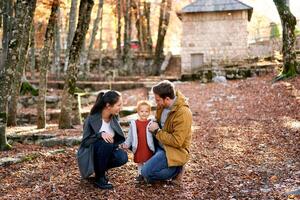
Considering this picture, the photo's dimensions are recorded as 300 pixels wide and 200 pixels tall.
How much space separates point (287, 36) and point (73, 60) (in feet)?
32.5

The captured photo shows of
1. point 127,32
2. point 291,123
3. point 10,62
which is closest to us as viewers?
point 10,62

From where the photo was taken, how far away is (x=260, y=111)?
1248 centimetres

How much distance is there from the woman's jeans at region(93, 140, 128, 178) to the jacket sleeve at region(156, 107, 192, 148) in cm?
59

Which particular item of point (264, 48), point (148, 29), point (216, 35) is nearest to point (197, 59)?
point (216, 35)

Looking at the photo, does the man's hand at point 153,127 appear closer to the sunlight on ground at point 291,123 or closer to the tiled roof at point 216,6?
the sunlight on ground at point 291,123

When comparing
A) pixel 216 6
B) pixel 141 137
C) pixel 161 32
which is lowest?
pixel 141 137

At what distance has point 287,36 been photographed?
16812mm

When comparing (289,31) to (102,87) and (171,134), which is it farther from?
(171,134)

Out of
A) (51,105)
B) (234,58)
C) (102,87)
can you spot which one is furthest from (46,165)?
(234,58)

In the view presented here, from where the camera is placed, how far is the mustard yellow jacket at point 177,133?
5316mm

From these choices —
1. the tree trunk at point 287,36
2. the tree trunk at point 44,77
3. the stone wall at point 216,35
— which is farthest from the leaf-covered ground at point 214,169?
the stone wall at point 216,35

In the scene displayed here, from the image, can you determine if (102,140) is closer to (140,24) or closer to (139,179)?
(139,179)

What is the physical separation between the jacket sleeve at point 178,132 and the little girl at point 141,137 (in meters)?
0.26

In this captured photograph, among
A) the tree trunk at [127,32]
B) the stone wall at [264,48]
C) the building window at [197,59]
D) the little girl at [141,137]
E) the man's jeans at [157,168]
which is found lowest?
the man's jeans at [157,168]
